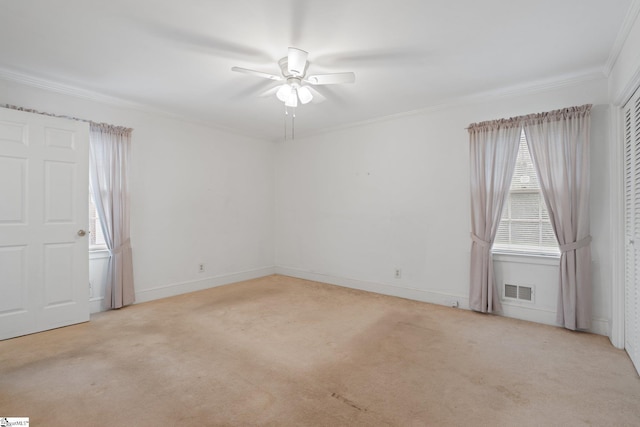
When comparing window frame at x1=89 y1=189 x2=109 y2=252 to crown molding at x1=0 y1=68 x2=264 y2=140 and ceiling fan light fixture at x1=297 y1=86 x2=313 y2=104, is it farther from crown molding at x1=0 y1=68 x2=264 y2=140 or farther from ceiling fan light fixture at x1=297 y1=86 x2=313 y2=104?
ceiling fan light fixture at x1=297 y1=86 x2=313 y2=104

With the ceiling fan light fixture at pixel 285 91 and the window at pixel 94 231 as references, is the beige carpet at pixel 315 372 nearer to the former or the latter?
the window at pixel 94 231

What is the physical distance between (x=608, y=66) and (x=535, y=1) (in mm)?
1529

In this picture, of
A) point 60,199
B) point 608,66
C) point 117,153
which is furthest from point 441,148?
point 60,199

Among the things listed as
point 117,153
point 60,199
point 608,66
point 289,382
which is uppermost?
point 608,66

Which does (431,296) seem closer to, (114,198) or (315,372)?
(315,372)

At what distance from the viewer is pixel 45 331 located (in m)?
3.11

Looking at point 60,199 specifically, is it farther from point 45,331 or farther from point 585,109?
point 585,109

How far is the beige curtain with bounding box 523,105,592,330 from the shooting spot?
9.95 ft

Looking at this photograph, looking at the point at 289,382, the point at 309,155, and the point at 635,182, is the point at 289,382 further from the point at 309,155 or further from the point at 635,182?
the point at 309,155

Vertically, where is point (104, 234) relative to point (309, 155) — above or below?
below

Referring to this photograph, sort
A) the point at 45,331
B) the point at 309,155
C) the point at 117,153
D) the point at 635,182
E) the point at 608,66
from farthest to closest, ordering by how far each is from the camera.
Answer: the point at 309,155 → the point at 117,153 → the point at 45,331 → the point at 608,66 → the point at 635,182

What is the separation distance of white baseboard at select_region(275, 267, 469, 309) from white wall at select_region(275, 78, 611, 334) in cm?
1

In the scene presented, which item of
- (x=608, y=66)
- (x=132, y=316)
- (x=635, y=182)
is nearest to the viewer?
(x=635, y=182)

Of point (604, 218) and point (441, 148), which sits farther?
point (441, 148)
